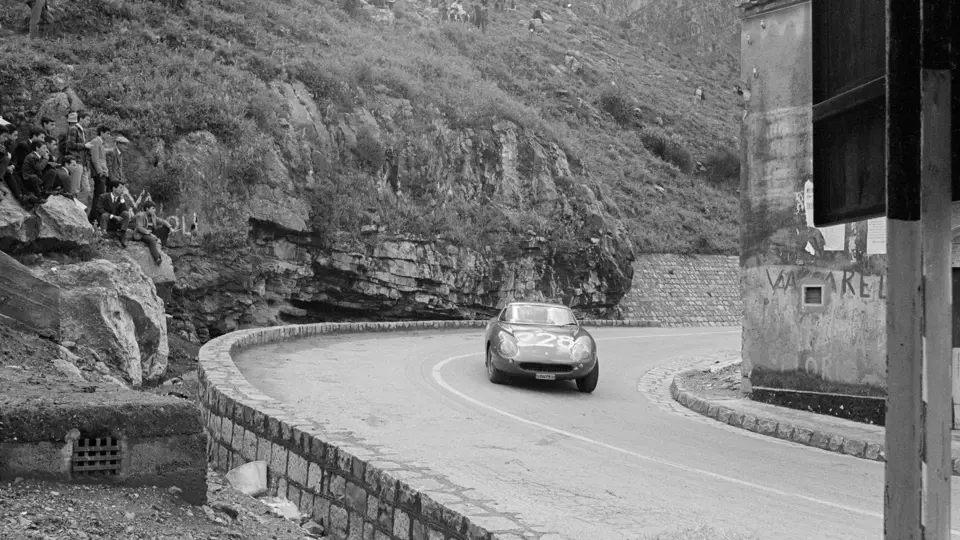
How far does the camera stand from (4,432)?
224 inches

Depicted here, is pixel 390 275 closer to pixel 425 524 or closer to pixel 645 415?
pixel 645 415

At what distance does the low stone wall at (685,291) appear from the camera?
129 feet

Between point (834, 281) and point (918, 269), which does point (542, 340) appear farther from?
point (918, 269)

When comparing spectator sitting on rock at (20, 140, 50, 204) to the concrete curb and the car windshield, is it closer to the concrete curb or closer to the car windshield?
the car windshield

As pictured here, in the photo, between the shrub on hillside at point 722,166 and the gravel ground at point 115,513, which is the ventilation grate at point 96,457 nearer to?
the gravel ground at point 115,513

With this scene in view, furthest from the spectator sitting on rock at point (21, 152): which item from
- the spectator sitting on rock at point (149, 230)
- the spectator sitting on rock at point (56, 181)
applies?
the spectator sitting on rock at point (149, 230)

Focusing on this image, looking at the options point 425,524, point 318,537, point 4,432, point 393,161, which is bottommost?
point 318,537

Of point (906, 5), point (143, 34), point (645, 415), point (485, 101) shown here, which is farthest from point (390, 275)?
point (906, 5)

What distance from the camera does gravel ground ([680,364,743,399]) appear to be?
14250 millimetres

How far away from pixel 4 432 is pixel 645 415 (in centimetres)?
883

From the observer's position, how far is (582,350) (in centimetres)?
1403

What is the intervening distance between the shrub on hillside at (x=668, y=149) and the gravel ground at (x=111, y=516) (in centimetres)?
5186

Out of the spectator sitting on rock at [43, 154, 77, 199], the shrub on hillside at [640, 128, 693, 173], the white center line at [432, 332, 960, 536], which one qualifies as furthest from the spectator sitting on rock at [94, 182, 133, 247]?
the shrub on hillside at [640, 128, 693, 173]

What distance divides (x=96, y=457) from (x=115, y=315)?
28.2 feet
